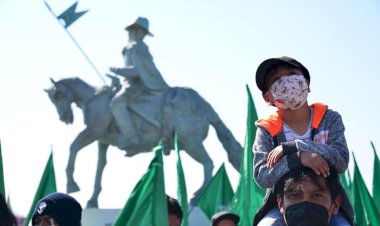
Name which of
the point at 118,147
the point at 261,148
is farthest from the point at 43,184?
the point at 118,147

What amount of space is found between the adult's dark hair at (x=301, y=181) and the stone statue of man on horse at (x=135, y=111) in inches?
459

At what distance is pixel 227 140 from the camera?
49.3 feet

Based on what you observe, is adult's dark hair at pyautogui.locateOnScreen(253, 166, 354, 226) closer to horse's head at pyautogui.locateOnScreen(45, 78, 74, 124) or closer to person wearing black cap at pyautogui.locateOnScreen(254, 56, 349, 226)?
person wearing black cap at pyautogui.locateOnScreen(254, 56, 349, 226)

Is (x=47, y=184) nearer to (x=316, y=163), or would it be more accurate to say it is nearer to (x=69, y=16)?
(x=316, y=163)

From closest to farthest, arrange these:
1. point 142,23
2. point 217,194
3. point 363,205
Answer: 1. point 363,205
2. point 217,194
3. point 142,23

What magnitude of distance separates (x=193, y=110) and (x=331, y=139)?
12.0 m

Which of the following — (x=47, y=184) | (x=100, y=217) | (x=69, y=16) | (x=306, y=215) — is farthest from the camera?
(x=69, y=16)

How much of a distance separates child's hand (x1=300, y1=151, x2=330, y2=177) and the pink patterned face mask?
0.18 metres

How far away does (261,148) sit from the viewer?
2.46m

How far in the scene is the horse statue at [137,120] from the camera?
14156 mm

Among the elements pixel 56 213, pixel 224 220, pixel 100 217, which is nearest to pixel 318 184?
pixel 56 213

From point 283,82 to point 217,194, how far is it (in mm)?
7556

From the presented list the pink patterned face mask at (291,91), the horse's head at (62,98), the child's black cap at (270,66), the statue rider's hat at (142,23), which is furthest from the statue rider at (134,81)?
the pink patterned face mask at (291,91)

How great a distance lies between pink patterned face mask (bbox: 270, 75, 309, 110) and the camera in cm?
239
